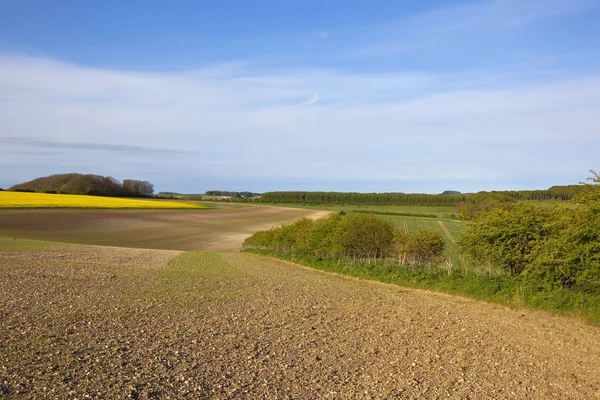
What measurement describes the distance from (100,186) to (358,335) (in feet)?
359

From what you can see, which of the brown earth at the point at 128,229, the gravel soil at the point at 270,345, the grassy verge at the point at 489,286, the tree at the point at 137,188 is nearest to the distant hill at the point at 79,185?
the tree at the point at 137,188

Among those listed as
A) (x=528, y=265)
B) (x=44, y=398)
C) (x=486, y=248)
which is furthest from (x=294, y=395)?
(x=486, y=248)

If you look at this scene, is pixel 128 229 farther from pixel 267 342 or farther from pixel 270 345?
pixel 270 345

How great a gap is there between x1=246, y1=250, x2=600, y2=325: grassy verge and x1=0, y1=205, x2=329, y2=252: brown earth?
25.1 metres

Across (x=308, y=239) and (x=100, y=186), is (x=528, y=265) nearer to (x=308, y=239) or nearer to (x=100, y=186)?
(x=308, y=239)

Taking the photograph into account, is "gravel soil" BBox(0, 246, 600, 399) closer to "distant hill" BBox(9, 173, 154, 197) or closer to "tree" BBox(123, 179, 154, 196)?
"distant hill" BBox(9, 173, 154, 197)

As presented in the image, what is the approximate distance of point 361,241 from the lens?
33.6 m

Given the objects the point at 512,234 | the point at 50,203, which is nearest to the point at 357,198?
the point at 50,203

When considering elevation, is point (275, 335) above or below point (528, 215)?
below

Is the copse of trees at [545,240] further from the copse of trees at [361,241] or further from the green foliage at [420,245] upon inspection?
the green foliage at [420,245]

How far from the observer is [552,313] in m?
15.8

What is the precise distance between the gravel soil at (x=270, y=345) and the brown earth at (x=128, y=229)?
3226 cm

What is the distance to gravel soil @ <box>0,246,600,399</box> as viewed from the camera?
802 cm

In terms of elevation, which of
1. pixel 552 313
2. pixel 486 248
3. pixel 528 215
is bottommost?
pixel 552 313
